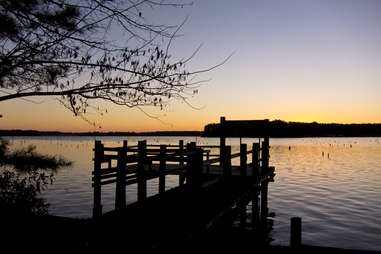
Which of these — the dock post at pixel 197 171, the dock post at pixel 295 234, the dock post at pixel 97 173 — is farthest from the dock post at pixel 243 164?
the dock post at pixel 97 173

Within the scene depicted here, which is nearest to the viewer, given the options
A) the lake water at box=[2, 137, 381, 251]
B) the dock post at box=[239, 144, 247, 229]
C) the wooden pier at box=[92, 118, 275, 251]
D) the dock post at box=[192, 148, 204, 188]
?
the wooden pier at box=[92, 118, 275, 251]

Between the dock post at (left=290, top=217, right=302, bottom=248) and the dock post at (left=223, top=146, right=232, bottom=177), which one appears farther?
the dock post at (left=223, top=146, right=232, bottom=177)

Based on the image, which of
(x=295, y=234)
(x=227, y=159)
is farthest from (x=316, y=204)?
(x=295, y=234)

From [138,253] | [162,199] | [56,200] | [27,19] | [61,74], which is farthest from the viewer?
[56,200]

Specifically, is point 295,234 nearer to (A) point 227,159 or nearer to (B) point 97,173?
(A) point 227,159

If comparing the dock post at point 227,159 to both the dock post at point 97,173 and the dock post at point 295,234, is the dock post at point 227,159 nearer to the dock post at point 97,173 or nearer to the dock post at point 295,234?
the dock post at point 295,234

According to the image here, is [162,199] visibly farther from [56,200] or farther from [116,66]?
[56,200]

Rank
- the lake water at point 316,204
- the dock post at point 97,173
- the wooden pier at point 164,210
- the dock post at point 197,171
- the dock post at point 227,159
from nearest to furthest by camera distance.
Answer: the wooden pier at point 164,210 < the dock post at point 197,171 < the dock post at point 97,173 < the dock post at point 227,159 < the lake water at point 316,204

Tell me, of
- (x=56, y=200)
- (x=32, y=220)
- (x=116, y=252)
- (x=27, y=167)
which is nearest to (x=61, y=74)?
(x=27, y=167)

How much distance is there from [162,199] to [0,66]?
6477mm

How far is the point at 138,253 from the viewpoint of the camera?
19.9ft

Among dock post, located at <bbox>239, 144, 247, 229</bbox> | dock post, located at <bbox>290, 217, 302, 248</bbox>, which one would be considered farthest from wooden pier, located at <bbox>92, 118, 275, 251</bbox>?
dock post, located at <bbox>290, 217, 302, 248</bbox>

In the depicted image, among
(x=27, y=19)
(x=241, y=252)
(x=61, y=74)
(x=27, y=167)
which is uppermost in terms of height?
(x=27, y=19)

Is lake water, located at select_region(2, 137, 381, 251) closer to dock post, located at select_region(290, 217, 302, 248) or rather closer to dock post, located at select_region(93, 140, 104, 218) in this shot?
dock post, located at select_region(93, 140, 104, 218)
